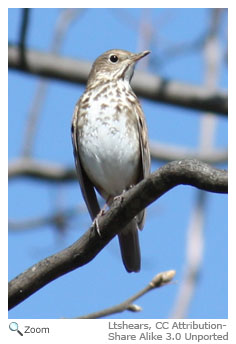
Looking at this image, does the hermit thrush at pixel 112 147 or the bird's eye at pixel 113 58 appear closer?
the hermit thrush at pixel 112 147

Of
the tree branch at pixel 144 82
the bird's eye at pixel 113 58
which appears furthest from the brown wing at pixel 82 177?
the tree branch at pixel 144 82

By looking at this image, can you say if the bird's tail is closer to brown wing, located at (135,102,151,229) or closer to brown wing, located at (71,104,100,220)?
brown wing, located at (135,102,151,229)

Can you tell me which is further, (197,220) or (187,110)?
→ (197,220)

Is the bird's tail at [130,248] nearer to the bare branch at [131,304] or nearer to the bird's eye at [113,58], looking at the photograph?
the bird's eye at [113,58]

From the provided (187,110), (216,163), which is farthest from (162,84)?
(216,163)

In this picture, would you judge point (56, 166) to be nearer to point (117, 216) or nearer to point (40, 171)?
point (40, 171)

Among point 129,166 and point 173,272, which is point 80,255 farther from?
point 129,166
